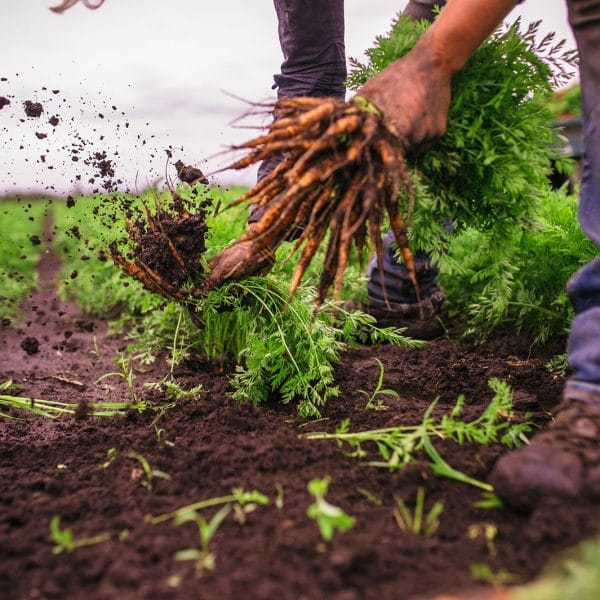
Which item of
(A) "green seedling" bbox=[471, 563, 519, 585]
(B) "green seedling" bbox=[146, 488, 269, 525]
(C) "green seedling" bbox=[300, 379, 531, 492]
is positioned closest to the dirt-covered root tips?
(C) "green seedling" bbox=[300, 379, 531, 492]

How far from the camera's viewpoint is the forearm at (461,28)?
193 centimetres

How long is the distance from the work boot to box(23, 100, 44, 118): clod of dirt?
2.28 metres

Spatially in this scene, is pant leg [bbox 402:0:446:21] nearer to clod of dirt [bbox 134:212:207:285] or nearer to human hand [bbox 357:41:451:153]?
human hand [bbox 357:41:451:153]

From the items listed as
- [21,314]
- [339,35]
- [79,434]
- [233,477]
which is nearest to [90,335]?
[21,314]

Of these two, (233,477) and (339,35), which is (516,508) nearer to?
(233,477)

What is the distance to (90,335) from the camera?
440cm

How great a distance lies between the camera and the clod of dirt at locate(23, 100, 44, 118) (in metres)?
2.69

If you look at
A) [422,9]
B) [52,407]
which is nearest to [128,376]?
[52,407]

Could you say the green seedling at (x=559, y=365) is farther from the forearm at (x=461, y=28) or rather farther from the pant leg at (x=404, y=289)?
the forearm at (x=461, y=28)

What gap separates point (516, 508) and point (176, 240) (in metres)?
1.75

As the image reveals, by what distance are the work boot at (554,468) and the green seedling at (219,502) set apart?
586 millimetres

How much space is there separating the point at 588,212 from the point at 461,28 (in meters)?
0.68

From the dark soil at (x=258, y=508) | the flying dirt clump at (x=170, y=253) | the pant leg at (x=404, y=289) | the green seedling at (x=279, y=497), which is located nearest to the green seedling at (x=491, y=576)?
the dark soil at (x=258, y=508)

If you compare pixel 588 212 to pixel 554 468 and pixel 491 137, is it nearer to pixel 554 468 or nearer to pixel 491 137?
pixel 491 137
